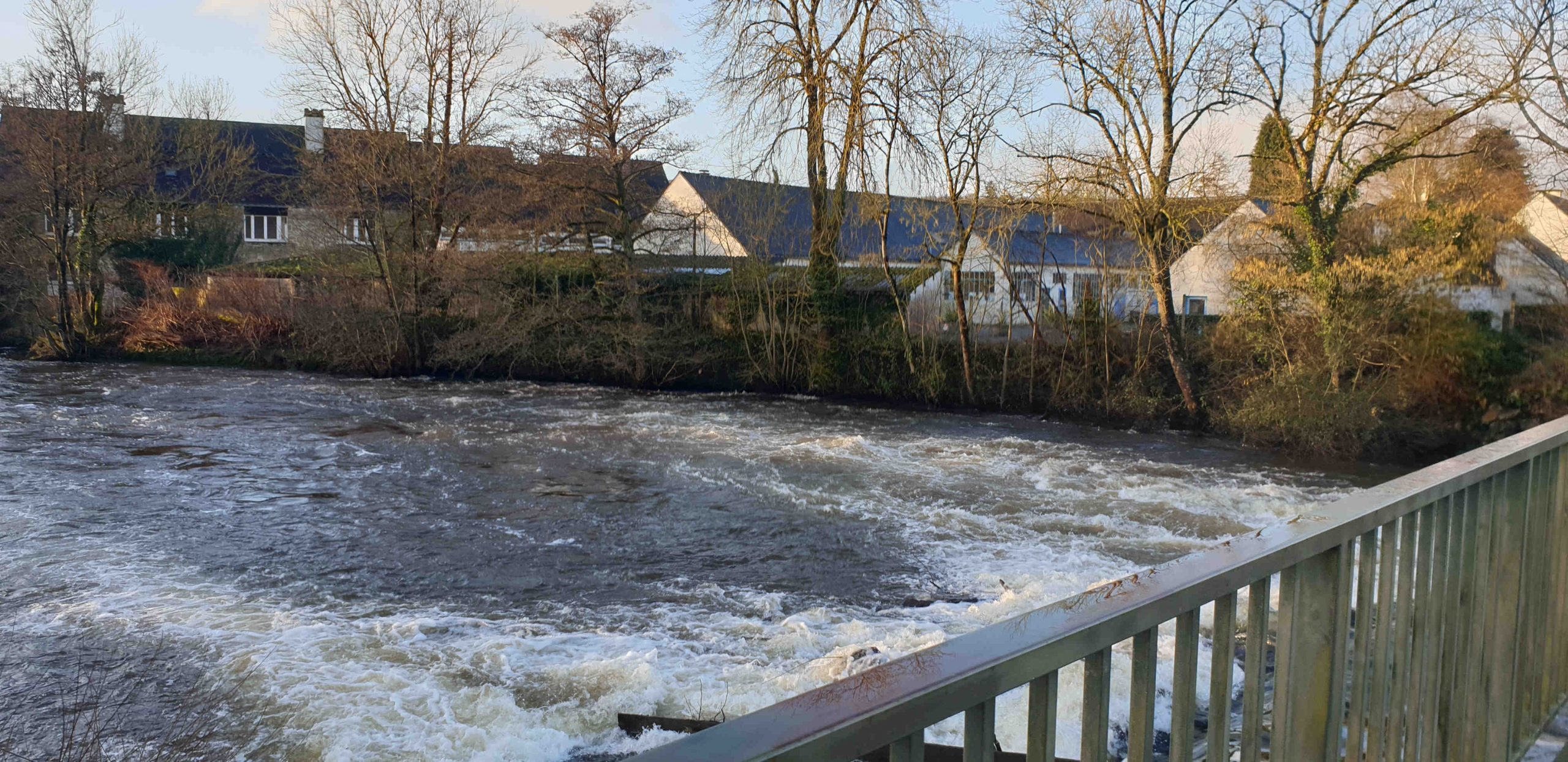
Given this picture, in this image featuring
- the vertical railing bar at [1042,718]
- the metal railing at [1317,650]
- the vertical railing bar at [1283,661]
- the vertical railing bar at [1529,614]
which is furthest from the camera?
the vertical railing bar at [1529,614]

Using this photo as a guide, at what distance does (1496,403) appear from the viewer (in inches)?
663

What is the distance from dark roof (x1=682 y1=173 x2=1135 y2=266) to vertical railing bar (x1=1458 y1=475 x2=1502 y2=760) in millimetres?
18164

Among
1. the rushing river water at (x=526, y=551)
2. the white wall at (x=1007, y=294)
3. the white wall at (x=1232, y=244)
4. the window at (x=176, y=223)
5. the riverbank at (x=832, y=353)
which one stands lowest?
the rushing river water at (x=526, y=551)

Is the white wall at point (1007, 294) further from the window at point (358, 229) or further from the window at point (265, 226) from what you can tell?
the window at point (265, 226)

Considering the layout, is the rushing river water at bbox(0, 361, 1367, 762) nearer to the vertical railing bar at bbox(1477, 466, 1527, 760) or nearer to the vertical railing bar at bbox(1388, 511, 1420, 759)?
the vertical railing bar at bbox(1477, 466, 1527, 760)

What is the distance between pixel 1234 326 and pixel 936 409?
5843mm

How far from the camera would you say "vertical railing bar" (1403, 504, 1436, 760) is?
7.73 feet

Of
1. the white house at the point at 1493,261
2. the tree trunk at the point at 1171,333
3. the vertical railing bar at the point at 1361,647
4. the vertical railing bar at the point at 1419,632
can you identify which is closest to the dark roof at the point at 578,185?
the tree trunk at the point at 1171,333

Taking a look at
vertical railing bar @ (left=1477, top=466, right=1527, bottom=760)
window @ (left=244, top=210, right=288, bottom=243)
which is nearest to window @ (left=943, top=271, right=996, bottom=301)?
vertical railing bar @ (left=1477, top=466, right=1527, bottom=760)

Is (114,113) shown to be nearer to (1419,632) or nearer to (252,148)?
(252,148)

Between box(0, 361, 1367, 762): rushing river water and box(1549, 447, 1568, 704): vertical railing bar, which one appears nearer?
box(1549, 447, 1568, 704): vertical railing bar

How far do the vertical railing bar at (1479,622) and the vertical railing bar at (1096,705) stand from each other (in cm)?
177

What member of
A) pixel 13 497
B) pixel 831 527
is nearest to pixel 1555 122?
pixel 831 527

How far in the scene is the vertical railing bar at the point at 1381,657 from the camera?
7.30 ft
